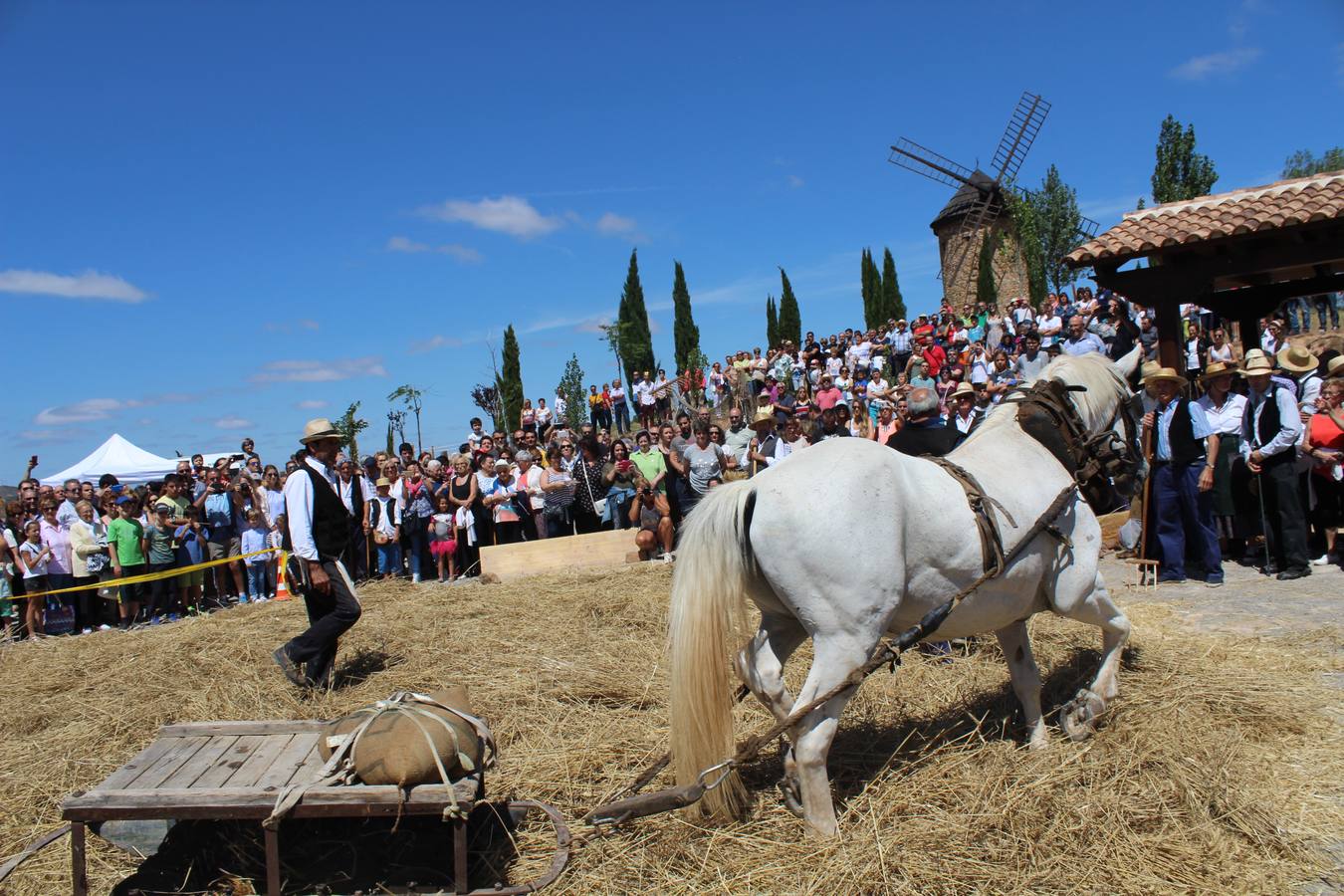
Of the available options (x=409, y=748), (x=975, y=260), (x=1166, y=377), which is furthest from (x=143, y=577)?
(x=975, y=260)

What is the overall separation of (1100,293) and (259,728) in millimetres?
19900

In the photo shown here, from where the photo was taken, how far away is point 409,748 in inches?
120

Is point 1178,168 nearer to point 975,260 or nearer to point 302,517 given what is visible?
point 975,260

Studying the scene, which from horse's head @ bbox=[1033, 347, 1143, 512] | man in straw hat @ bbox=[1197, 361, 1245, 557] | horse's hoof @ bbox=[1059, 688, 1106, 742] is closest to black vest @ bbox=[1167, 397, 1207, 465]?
man in straw hat @ bbox=[1197, 361, 1245, 557]

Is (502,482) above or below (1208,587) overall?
above

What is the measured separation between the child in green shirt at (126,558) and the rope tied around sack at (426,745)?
9138 mm

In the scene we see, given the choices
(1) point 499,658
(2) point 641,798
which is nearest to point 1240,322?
(1) point 499,658

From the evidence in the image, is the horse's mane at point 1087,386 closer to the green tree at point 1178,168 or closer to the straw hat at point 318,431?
the straw hat at point 318,431

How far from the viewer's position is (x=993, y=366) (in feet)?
51.1

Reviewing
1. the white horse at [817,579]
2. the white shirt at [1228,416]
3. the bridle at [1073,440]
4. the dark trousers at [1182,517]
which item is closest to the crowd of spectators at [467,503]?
the white shirt at [1228,416]

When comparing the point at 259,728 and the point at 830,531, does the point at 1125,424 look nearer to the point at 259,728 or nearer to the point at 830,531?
the point at 830,531

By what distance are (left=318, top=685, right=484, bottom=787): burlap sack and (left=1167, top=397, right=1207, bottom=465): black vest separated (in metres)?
7.00

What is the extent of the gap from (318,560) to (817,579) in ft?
12.7

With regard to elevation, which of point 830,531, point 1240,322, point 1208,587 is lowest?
point 1208,587
